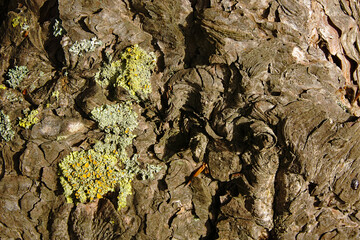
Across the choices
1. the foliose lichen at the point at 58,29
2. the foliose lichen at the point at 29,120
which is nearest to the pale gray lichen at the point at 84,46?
the foliose lichen at the point at 58,29

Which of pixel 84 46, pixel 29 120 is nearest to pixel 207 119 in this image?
pixel 84 46

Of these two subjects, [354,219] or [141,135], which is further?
[141,135]

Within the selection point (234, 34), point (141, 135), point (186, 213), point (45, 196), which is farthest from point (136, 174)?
point (234, 34)

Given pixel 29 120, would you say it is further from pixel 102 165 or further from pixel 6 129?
pixel 102 165

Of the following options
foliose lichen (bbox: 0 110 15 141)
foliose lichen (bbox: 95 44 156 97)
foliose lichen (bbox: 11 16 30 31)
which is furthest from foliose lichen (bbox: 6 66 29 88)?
foliose lichen (bbox: 95 44 156 97)

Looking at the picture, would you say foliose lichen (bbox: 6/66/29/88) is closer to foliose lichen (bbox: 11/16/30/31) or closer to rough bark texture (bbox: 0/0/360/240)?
rough bark texture (bbox: 0/0/360/240)

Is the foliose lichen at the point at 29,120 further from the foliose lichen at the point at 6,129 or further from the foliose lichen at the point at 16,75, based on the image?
the foliose lichen at the point at 16,75

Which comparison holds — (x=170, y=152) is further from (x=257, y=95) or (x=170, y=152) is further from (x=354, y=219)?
(x=354, y=219)
